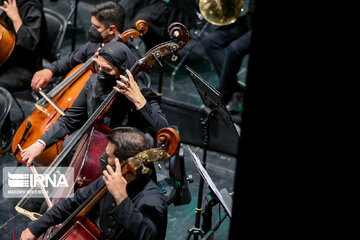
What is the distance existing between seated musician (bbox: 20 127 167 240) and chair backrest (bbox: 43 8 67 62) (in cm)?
234

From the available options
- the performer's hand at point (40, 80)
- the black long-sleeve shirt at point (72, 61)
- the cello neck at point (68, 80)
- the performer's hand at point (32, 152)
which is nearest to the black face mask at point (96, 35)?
the black long-sleeve shirt at point (72, 61)

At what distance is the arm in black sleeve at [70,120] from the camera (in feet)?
11.4

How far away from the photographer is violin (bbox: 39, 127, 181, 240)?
240 centimetres

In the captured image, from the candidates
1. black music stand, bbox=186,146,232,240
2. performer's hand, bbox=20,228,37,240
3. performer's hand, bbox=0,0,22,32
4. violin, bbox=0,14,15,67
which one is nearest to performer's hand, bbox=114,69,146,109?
black music stand, bbox=186,146,232,240

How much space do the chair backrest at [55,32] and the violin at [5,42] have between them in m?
0.49

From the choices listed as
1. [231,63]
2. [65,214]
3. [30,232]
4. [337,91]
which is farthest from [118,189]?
[231,63]

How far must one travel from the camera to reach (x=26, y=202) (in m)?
3.54

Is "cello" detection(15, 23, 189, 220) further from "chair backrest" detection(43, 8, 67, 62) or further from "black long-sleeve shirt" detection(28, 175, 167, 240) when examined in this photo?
"chair backrest" detection(43, 8, 67, 62)

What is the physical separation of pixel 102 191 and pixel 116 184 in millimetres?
133

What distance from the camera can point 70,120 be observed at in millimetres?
3531

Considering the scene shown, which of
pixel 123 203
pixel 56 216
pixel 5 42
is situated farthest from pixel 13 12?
pixel 123 203

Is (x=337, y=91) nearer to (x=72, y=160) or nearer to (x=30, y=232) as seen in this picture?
(x=30, y=232)

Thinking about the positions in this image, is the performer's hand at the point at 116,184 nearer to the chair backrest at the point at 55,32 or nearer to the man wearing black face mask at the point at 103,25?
the man wearing black face mask at the point at 103,25

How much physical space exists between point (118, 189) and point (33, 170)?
1.17 m
